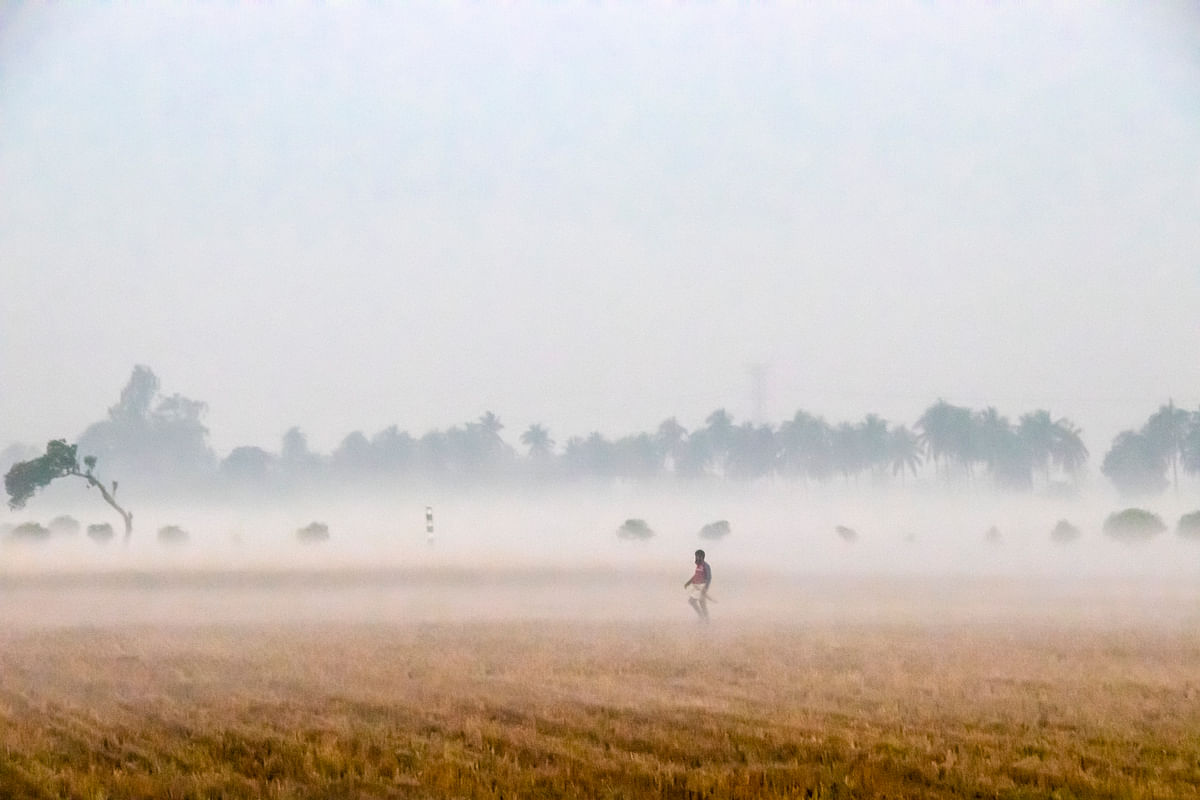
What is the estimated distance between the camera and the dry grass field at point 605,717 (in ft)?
49.6

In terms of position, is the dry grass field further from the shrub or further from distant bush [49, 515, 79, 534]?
distant bush [49, 515, 79, 534]

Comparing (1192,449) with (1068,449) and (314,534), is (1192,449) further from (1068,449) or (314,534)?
(314,534)

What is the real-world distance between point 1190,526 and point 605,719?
291ft

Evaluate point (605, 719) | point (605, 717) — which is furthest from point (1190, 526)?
point (605, 719)

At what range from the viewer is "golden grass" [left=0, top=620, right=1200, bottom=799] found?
1510cm

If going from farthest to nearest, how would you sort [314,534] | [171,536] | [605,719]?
[171,536]
[314,534]
[605,719]

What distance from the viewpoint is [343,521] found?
6309 inches

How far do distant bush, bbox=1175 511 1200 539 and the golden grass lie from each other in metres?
72.7

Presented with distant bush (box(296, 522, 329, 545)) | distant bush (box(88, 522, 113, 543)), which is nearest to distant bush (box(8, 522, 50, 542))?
Answer: distant bush (box(88, 522, 113, 543))

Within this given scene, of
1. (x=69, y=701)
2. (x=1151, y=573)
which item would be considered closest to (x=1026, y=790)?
(x=69, y=701)

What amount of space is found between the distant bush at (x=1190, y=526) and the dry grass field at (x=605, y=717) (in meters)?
71.8

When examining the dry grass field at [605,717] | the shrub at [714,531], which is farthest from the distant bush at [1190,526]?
the dry grass field at [605,717]

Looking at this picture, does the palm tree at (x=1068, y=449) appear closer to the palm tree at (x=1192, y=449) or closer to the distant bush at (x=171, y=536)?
the palm tree at (x=1192, y=449)

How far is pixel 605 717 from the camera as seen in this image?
61.3 feet
